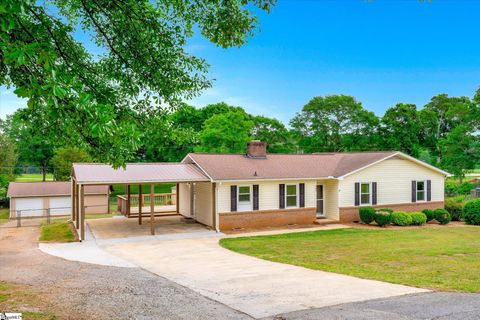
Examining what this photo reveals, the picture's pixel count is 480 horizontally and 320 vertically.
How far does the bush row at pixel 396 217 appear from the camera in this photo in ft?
72.0

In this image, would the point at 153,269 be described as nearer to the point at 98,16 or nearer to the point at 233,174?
the point at 98,16

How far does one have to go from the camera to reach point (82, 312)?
739 centimetres

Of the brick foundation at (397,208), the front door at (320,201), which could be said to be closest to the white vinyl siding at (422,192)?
the brick foundation at (397,208)

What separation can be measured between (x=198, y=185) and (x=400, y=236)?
11.0 m

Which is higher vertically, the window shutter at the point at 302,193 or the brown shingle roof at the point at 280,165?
the brown shingle roof at the point at 280,165

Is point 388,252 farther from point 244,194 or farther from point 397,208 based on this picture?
point 397,208

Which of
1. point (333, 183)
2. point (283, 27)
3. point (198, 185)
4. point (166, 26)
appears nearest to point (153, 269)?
point (166, 26)

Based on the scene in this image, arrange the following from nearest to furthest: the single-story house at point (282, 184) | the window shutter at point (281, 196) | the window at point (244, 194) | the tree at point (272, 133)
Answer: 1. the single-story house at point (282, 184)
2. the window at point (244, 194)
3. the window shutter at point (281, 196)
4. the tree at point (272, 133)

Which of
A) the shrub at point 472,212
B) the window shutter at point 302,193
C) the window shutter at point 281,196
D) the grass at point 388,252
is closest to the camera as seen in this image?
the grass at point 388,252

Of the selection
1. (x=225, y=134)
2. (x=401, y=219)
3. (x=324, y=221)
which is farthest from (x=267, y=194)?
(x=225, y=134)

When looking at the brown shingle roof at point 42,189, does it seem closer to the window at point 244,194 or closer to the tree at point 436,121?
the window at point 244,194

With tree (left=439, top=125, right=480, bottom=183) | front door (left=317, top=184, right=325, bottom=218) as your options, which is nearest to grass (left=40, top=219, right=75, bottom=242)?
front door (left=317, top=184, right=325, bottom=218)

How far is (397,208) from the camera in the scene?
957 inches

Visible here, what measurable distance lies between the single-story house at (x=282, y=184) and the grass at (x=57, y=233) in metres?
2.59
